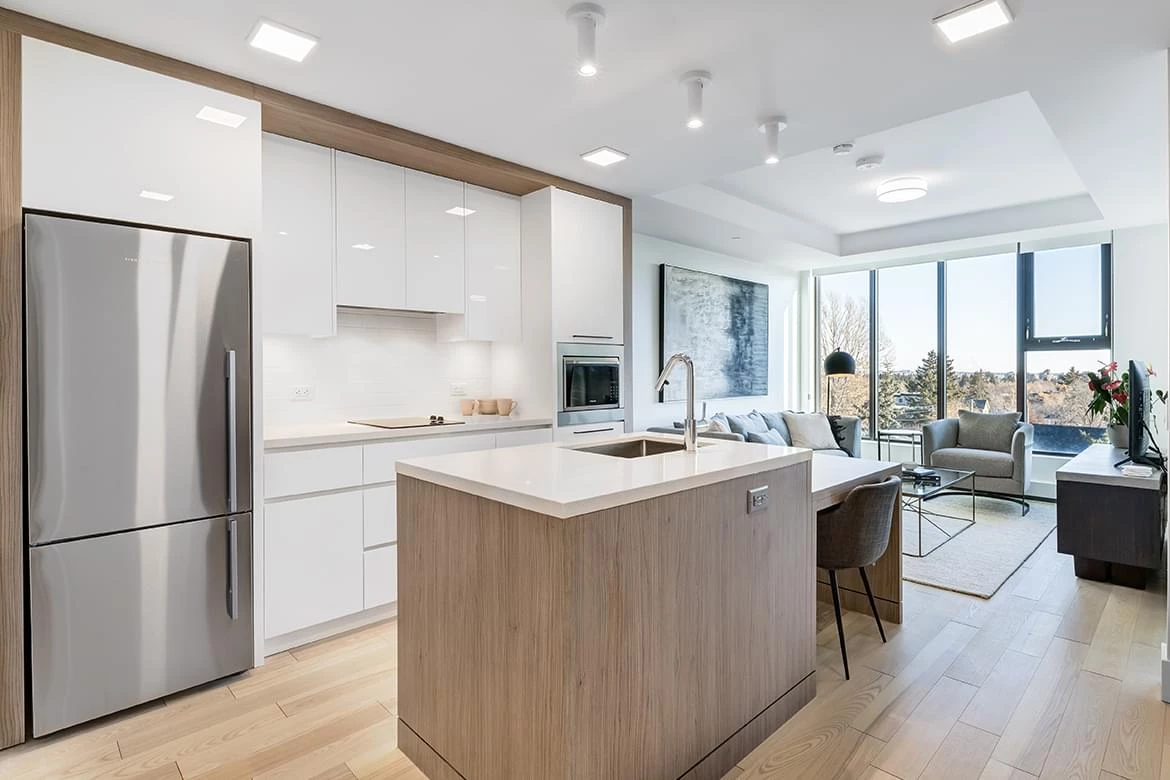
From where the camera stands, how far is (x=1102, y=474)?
3.50 metres

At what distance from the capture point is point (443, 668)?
6.02 feet

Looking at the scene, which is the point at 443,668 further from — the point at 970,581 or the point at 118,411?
the point at 970,581

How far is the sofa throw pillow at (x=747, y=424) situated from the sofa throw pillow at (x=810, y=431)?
56cm

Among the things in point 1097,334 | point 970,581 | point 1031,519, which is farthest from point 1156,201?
point 970,581

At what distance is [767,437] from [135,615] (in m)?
4.61

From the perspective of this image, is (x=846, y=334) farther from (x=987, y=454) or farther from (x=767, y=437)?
(x=767, y=437)

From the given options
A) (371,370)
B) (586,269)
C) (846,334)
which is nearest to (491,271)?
(586,269)

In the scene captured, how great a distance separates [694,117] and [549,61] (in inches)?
26.0

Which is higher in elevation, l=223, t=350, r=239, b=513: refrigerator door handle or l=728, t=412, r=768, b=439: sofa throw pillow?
l=223, t=350, r=239, b=513: refrigerator door handle

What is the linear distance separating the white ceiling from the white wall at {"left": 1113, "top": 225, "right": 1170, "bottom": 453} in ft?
5.31

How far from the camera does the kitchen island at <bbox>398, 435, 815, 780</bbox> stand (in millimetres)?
1492

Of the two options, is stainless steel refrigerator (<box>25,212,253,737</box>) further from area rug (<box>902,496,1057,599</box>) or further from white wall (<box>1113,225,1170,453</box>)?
white wall (<box>1113,225,1170,453</box>)

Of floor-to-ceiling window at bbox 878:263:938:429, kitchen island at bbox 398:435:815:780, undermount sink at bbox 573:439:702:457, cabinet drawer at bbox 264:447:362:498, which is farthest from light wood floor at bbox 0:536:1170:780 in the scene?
floor-to-ceiling window at bbox 878:263:938:429

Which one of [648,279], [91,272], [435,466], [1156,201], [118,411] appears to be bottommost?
[435,466]
